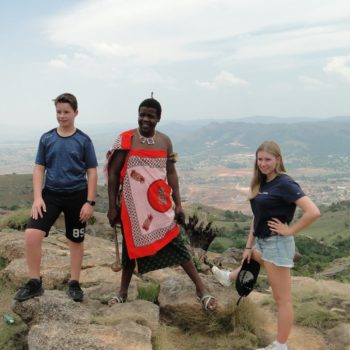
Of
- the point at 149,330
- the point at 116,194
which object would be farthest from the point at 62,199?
the point at 149,330

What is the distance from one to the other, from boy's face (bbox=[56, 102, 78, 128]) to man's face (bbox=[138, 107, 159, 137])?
624 millimetres

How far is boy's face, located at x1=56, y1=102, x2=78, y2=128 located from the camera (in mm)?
3812

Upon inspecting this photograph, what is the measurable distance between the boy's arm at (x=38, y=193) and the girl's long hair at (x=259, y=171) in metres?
1.81

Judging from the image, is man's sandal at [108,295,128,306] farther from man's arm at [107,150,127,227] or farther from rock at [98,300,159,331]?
man's arm at [107,150,127,227]

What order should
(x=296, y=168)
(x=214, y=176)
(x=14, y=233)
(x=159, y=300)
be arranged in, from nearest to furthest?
(x=159, y=300) < (x=14, y=233) < (x=214, y=176) < (x=296, y=168)

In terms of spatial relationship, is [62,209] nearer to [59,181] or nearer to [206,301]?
[59,181]

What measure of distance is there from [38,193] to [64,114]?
74 cm

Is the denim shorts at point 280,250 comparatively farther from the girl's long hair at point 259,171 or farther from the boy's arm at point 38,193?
the boy's arm at point 38,193

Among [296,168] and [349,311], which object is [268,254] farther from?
[296,168]

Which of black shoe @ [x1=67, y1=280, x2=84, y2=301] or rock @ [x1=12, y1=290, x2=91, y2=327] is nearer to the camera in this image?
rock @ [x1=12, y1=290, x2=91, y2=327]

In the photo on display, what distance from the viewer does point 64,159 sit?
383 cm

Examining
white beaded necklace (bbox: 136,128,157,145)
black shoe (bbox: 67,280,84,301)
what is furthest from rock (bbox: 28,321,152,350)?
white beaded necklace (bbox: 136,128,157,145)

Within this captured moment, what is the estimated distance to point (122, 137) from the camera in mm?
3881

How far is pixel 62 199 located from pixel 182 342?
170 centimetres
